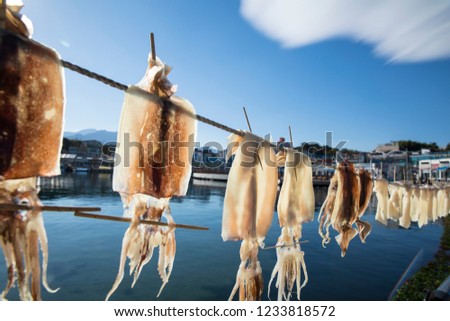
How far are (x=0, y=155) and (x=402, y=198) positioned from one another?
12633 mm

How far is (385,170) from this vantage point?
7531 cm

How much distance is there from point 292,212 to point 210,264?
12647mm

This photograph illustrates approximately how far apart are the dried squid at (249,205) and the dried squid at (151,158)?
0.76 m

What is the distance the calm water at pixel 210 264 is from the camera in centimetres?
1160

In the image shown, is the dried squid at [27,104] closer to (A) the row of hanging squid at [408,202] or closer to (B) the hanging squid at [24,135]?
(B) the hanging squid at [24,135]

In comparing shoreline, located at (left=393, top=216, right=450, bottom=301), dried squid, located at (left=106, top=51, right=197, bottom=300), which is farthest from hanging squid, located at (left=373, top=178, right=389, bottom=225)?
dried squid, located at (left=106, top=51, right=197, bottom=300)

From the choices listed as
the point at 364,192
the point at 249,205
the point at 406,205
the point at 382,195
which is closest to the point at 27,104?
the point at 249,205

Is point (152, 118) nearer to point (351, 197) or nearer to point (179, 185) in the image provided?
point (179, 185)

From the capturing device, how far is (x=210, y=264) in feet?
50.1

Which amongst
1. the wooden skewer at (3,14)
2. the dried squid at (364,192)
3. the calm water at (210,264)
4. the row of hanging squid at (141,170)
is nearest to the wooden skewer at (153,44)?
the row of hanging squid at (141,170)

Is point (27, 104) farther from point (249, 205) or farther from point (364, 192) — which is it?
point (364, 192)

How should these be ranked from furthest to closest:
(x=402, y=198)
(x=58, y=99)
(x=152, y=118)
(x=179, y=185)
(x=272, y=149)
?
(x=402, y=198), (x=272, y=149), (x=179, y=185), (x=152, y=118), (x=58, y=99)

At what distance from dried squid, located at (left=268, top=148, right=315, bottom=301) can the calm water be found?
338 inches
